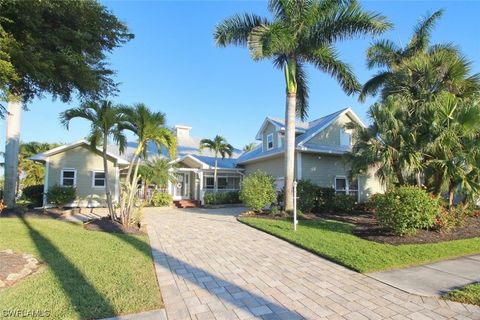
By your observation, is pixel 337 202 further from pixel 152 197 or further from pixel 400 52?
pixel 152 197

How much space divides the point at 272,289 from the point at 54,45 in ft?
24.7

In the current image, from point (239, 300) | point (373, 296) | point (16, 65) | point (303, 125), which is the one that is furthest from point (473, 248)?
point (303, 125)

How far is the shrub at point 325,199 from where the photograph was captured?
1545 centimetres

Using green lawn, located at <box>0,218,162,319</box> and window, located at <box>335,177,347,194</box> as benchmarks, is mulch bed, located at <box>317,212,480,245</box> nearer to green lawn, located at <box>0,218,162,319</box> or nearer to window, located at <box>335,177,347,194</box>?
green lawn, located at <box>0,218,162,319</box>

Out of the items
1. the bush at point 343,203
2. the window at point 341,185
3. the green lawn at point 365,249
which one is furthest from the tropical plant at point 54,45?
the window at point 341,185

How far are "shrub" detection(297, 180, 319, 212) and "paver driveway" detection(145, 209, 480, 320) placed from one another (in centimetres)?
688

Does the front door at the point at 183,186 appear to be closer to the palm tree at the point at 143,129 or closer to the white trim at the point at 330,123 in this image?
the white trim at the point at 330,123

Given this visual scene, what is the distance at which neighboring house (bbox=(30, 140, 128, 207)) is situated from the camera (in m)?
18.5

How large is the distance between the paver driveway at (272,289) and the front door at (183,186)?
16.4m

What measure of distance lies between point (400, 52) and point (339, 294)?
16.8 meters

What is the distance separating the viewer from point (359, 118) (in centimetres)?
Answer: 1977

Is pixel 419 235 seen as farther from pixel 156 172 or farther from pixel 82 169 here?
pixel 82 169

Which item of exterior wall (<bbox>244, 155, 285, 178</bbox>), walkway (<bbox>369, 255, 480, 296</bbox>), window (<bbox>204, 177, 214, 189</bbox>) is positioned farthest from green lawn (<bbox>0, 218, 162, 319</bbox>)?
window (<bbox>204, 177, 214, 189</bbox>)

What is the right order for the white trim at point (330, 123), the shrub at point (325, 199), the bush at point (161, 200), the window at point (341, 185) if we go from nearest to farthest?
the shrub at point (325, 199) → the white trim at point (330, 123) → the window at point (341, 185) → the bush at point (161, 200)
